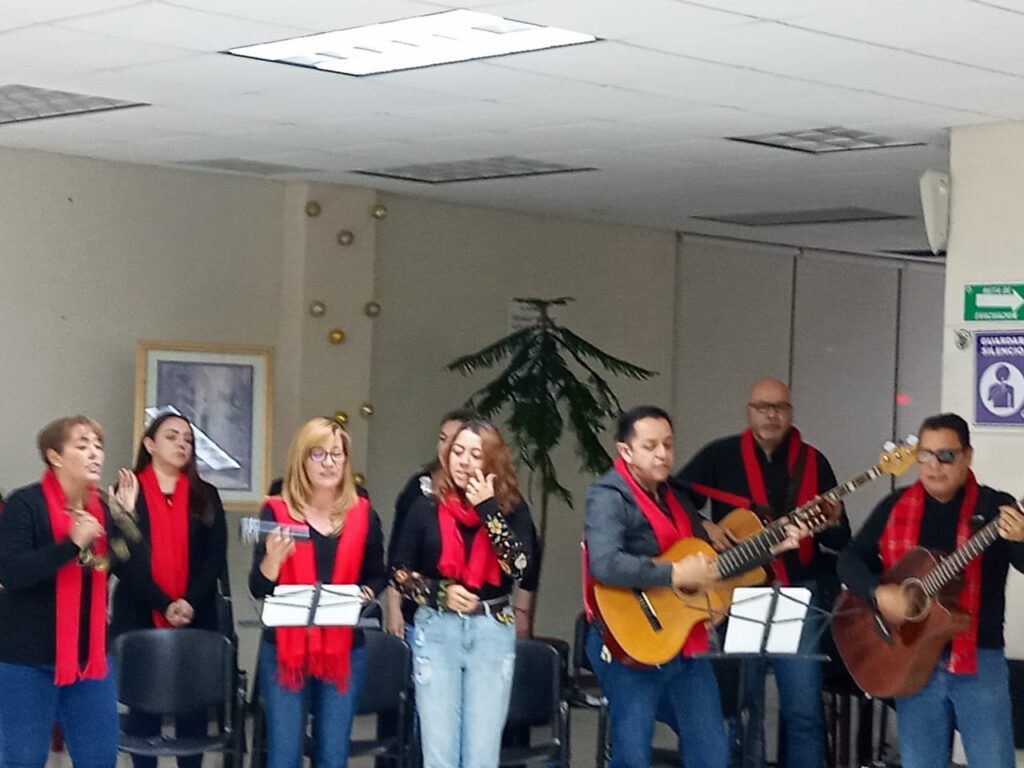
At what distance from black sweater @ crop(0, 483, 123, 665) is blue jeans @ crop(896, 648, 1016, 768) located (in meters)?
2.56

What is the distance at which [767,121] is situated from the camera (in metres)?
6.45

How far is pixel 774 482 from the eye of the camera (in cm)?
664

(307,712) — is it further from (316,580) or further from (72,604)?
(72,604)

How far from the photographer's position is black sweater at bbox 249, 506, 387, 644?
5.38 meters

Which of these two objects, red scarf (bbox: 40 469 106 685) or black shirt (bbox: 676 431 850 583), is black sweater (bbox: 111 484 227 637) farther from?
black shirt (bbox: 676 431 850 583)

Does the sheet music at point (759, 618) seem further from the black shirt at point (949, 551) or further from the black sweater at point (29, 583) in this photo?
the black sweater at point (29, 583)

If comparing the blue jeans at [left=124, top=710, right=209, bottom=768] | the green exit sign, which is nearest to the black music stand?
the green exit sign

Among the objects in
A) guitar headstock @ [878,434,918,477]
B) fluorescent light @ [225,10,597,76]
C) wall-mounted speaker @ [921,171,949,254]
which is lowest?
guitar headstock @ [878,434,918,477]

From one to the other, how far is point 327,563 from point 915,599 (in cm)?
185

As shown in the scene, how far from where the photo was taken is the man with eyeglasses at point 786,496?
6.43 meters

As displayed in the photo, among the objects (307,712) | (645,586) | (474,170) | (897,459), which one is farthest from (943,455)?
(474,170)

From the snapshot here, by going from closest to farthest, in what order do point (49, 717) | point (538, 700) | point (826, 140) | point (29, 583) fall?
point (29, 583)
point (49, 717)
point (538, 700)
point (826, 140)

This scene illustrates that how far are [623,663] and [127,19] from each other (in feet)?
8.14

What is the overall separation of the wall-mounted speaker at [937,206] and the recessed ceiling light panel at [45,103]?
301cm
